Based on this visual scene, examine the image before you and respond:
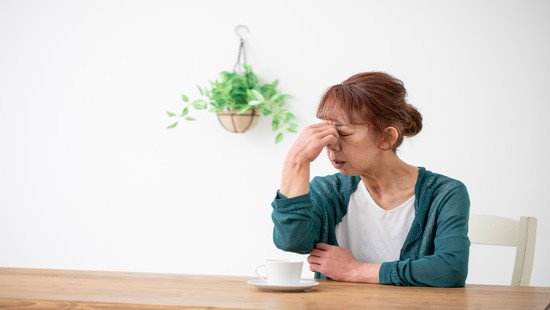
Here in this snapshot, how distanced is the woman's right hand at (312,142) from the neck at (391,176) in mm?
193

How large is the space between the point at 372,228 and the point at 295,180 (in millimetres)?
322

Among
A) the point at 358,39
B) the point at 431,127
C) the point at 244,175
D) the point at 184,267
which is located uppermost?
the point at 358,39

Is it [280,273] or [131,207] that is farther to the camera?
[131,207]

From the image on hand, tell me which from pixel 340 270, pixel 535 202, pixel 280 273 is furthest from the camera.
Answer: pixel 535 202

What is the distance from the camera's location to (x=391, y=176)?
1.99 metres

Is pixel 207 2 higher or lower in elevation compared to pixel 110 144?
higher

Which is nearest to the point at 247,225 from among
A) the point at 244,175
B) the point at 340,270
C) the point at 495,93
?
the point at 244,175

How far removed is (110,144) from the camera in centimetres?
375

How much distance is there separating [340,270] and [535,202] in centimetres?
190

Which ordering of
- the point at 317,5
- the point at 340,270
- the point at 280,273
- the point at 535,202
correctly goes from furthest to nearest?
the point at 317,5, the point at 535,202, the point at 340,270, the point at 280,273

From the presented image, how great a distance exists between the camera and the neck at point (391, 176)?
6.44 ft

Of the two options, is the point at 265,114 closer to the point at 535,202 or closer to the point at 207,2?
the point at 207,2

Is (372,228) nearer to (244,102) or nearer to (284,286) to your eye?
(284,286)

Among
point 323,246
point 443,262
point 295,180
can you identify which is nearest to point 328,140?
point 295,180
